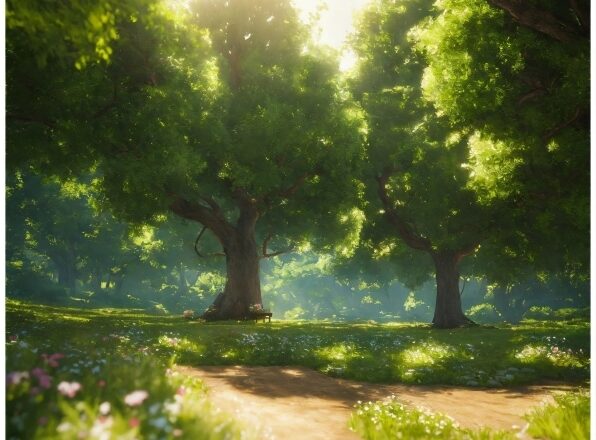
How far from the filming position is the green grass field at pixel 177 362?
421 cm

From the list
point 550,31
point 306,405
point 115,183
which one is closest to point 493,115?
point 550,31

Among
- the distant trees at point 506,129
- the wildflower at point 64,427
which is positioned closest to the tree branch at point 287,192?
the distant trees at point 506,129

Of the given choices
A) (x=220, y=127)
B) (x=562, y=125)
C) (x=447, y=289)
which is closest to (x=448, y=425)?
(x=562, y=125)

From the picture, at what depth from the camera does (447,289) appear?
30.0m

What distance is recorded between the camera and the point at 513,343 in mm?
17078

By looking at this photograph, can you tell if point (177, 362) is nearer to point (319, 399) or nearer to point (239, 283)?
point (319, 399)

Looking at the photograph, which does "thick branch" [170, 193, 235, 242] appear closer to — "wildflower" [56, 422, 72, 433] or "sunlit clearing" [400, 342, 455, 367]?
"sunlit clearing" [400, 342, 455, 367]

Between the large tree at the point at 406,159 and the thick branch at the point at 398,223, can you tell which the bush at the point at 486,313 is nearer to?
the large tree at the point at 406,159

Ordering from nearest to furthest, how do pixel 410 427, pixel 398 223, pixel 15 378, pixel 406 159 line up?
pixel 15 378 < pixel 410 427 < pixel 406 159 < pixel 398 223

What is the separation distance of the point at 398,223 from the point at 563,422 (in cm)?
2391

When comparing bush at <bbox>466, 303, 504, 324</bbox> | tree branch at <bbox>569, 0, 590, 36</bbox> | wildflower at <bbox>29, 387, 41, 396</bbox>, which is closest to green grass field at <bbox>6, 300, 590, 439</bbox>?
wildflower at <bbox>29, 387, 41, 396</bbox>

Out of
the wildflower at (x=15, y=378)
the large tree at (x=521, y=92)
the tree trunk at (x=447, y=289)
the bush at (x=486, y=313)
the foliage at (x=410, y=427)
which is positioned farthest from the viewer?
the bush at (x=486, y=313)

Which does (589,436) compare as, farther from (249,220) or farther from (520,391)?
(249,220)

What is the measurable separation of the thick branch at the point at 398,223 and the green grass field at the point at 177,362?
1060 centimetres
